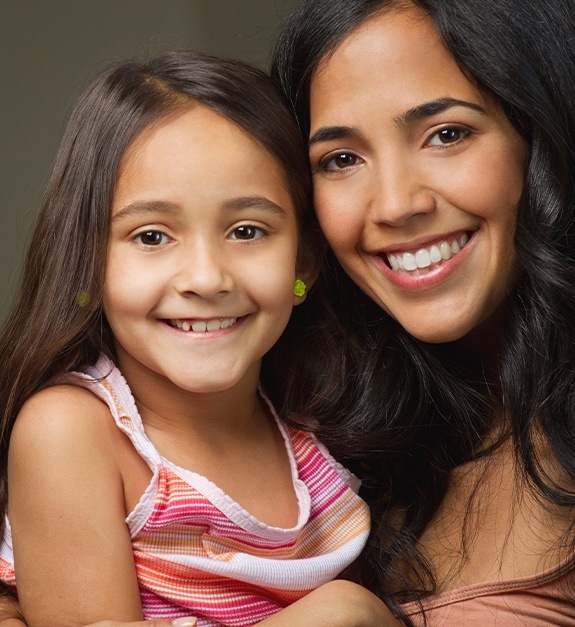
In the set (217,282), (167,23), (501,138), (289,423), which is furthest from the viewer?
(167,23)

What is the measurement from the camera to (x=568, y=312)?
189cm

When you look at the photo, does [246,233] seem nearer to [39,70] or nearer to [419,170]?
[419,170]

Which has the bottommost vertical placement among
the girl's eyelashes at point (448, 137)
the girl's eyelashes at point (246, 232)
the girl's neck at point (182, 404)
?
the girl's neck at point (182, 404)

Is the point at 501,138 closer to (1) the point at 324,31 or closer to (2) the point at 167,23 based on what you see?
(1) the point at 324,31

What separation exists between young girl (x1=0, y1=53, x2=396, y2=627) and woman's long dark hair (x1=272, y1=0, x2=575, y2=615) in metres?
0.11

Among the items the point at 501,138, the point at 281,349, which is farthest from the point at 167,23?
the point at 501,138

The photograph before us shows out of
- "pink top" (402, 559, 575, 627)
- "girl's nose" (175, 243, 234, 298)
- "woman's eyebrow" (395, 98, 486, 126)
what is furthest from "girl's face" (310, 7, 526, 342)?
"pink top" (402, 559, 575, 627)

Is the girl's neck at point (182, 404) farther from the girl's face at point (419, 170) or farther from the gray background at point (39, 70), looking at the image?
the gray background at point (39, 70)

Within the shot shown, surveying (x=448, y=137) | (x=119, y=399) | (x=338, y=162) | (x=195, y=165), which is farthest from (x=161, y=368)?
(x=448, y=137)

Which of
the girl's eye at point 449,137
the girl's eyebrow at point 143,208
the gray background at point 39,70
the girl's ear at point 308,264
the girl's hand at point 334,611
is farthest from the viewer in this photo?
the gray background at point 39,70

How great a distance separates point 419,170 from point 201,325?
0.40 m

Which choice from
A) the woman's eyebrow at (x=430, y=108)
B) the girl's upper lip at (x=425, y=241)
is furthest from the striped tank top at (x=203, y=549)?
the woman's eyebrow at (x=430, y=108)

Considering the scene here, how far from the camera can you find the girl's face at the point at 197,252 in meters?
1.77

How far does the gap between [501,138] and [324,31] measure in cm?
33
